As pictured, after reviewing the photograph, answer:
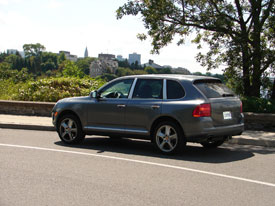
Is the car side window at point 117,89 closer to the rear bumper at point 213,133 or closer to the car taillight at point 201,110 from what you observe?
the car taillight at point 201,110

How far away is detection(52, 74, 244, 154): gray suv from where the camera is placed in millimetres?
8398

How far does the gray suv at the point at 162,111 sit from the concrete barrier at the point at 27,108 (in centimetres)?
Result: 568

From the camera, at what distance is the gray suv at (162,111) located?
27.6 ft

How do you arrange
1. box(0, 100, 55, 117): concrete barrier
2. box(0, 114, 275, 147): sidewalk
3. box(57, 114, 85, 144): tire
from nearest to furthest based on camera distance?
box(57, 114, 85, 144): tire < box(0, 114, 275, 147): sidewalk < box(0, 100, 55, 117): concrete barrier

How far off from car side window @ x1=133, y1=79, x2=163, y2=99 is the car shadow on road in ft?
3.90

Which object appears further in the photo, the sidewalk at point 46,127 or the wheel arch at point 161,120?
the sidewalk at point 46,127

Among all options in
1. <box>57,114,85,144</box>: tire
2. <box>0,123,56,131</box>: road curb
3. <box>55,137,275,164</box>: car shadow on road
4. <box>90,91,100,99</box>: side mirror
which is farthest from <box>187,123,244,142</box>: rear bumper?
<box>0,123,56,131</box>: road curb

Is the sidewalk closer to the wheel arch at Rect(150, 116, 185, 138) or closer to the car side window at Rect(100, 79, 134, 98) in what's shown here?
the wheel arch at Rect(150, 116, 185, 138)

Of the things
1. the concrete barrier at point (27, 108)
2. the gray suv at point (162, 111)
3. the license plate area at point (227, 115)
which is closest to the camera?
the gray suv at point (162, 111)

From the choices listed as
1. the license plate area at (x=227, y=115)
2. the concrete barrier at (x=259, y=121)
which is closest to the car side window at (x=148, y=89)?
the license plate area at (x=227, y=115)

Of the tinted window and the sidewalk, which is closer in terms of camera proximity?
Answer: the tinted window

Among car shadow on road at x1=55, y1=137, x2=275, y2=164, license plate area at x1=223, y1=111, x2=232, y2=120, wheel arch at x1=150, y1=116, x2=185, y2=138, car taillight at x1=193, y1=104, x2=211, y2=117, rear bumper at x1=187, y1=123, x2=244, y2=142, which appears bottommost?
car shadow on road at x1=55, y1=137, x2=275, y2=164

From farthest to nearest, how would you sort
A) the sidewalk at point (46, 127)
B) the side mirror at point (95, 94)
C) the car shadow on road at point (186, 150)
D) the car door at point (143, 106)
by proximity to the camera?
the sidewalk at point (46, 127)
the side mirror at point (95, 94)
the car door at point (143, 106)
the car shadow on road at point (186, 150)

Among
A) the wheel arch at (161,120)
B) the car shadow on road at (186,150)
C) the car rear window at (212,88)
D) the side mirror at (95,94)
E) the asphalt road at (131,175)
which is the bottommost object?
the asphalt road at (131,175)
